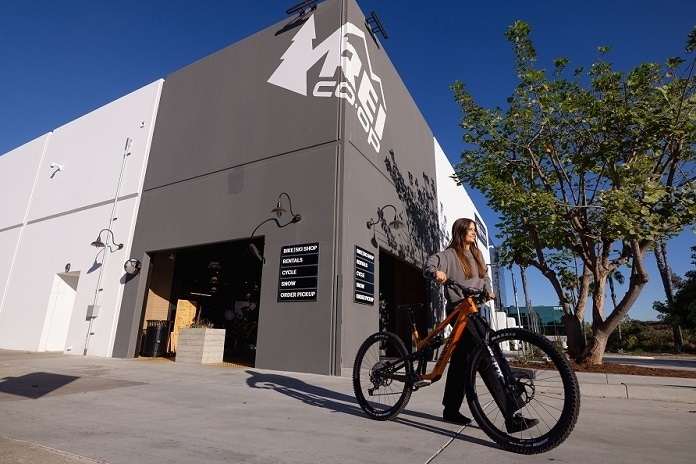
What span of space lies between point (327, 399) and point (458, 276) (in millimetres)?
2018

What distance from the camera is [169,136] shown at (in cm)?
983

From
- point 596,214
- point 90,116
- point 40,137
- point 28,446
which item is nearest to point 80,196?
point 90,116

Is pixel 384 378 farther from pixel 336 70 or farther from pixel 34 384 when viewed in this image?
pixel 336 70

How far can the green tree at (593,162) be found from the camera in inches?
218

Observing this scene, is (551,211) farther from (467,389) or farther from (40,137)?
(40,137)

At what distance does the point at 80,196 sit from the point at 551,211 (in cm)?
1266

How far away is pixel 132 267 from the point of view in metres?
8.88

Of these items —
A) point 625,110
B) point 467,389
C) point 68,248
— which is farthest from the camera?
point 68,248

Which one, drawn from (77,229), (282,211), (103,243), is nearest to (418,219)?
(282,211)

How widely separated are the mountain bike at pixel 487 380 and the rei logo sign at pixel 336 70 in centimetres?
565

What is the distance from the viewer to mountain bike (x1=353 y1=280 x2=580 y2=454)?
6.57ft

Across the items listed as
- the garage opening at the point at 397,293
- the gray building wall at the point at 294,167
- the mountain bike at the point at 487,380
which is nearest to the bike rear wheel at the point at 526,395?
the mountain bike at the point at 487,380

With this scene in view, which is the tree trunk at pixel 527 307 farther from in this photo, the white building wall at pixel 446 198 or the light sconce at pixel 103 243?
the light sconce at pixel 103 243

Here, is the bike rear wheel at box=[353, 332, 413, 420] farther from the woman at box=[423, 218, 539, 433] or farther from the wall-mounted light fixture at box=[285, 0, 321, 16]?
the wall-mounted light fixture at box=[285, 0, 321, 16]
